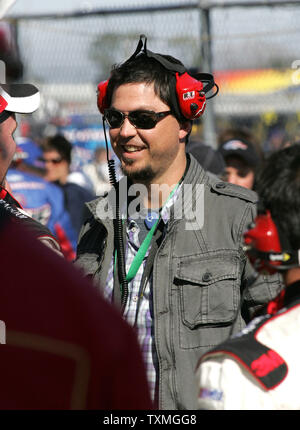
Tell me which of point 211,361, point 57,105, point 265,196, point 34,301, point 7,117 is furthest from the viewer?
point 57,105

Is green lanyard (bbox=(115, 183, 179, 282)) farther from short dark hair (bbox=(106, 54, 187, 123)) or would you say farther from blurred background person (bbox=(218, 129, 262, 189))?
blurred background person (bbox=(218, 129, 262, 189))

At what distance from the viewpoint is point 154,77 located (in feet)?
11.8

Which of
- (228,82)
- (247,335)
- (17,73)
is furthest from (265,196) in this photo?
(228,82)

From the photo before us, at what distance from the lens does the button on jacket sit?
3.04m

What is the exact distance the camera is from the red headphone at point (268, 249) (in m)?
2.05

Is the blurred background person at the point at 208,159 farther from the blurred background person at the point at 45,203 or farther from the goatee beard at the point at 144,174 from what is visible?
the goatee beard at the point at 144,174

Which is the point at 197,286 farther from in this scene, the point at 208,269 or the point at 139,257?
the point at 139,257

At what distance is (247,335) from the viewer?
1.92 metres

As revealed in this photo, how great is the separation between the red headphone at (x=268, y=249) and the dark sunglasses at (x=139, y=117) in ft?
4.84

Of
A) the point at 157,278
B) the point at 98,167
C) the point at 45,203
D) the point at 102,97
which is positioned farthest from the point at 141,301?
the point at 98,167

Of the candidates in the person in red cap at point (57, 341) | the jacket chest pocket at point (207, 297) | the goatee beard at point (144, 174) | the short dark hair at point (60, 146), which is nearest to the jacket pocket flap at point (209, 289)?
the jacket chest pocket at point (207, 297)

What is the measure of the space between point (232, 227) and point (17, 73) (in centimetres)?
171
